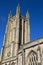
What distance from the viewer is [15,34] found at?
48.1 metres

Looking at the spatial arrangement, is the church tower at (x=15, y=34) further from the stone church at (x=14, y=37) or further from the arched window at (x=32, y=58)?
the arched window at (x=32, y=58)

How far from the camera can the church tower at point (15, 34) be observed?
46.1m

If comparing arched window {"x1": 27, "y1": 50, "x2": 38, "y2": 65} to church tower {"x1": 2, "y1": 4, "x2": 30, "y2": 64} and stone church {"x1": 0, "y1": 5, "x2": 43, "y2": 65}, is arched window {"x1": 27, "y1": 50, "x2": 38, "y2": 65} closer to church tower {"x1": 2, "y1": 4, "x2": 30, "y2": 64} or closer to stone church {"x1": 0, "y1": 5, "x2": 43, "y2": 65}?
stone church {"x1": 0, "y1": 5, "x2": 43, "y2": 65}

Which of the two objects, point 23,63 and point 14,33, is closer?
point 23,63

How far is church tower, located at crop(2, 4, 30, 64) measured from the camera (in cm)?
4611

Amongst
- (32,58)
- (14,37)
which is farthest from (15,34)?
(32,58)

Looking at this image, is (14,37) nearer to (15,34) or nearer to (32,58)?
(15,34)

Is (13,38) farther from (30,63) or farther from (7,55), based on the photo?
(30,63)

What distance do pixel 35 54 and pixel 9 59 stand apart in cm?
1638

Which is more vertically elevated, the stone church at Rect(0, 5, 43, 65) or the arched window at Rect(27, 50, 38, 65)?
the stone church at Rect(0, 5, 43, 65)

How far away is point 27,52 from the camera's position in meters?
28.7

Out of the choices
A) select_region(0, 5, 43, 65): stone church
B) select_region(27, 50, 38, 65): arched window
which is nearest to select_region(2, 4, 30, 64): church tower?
select_region(0, 5, 43, 65): stone church

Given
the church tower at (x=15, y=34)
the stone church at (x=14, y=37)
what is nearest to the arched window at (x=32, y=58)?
the stone church at (x=14, y=37)

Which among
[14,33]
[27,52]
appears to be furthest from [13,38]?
→ [27,52]
